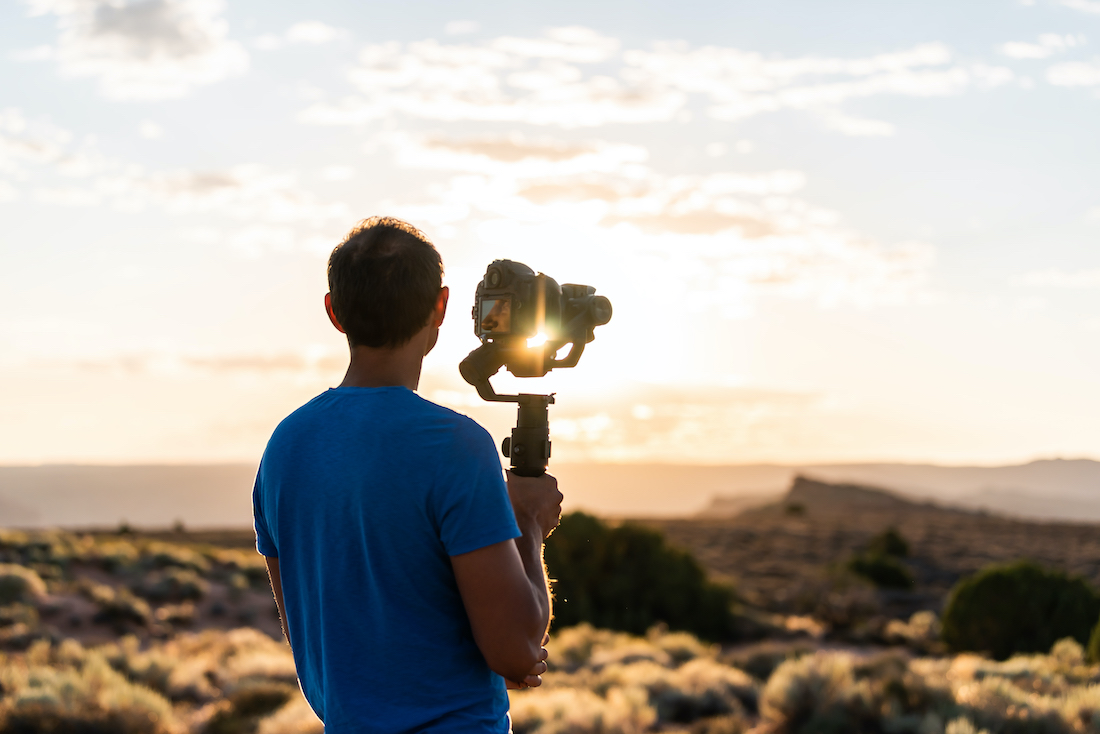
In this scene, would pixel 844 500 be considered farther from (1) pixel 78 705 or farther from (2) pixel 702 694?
(1) pixel 78 705

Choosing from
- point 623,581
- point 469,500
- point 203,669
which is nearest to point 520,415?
point 469,500

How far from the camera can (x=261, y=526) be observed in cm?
267

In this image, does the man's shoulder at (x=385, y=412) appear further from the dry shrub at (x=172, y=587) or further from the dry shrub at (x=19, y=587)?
the dry shrub at (x=172, y=587)

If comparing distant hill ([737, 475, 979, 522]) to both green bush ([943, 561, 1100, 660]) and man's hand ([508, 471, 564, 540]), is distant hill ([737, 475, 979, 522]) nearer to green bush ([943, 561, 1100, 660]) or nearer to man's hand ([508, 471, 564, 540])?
green bush ([943, 561, 1100, 660])

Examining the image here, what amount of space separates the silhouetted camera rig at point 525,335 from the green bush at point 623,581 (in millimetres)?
16281

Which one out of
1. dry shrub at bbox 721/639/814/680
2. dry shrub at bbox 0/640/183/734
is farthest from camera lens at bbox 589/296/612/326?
dry shrub at bbox 721/639/814/680

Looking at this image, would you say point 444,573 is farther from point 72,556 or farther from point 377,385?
point 72,556

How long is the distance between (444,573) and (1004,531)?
57.7 meters

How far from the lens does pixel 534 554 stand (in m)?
2.35

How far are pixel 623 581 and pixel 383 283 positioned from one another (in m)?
17.4

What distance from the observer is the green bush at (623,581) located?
61.5 feet

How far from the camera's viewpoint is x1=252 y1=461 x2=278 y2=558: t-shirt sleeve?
263 cm

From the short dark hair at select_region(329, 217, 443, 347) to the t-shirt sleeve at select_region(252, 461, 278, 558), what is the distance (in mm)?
631

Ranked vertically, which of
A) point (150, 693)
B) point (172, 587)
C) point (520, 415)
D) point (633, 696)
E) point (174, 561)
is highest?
point (520, 415)
